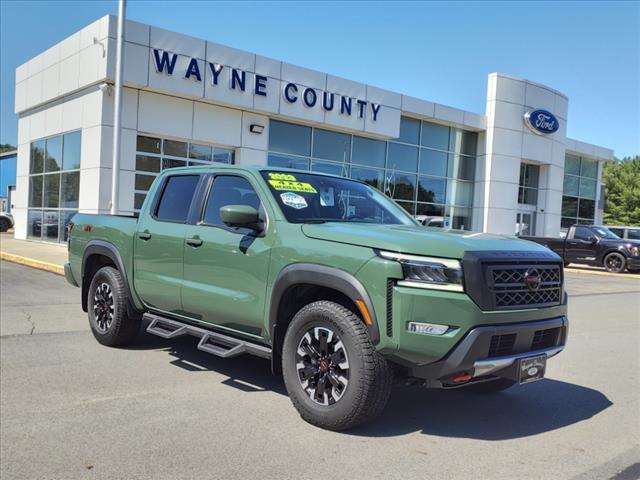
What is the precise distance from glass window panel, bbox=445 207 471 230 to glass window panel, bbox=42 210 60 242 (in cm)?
1691

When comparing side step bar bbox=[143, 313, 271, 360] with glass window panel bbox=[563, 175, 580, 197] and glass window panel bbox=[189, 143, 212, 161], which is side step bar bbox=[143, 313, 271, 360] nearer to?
glass window panel bbox=[189, 143, 212, 161]

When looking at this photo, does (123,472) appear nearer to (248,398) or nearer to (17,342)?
(248,398)

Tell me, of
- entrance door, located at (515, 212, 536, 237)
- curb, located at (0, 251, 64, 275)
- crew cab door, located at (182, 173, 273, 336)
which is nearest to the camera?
crew cab door, located at (182, 173, 273, 336)

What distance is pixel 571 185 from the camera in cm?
3456

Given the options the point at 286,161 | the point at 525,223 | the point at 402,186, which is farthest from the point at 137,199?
the point at 525,223

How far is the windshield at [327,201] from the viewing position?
4.79 m

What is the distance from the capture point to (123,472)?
11.1 ft

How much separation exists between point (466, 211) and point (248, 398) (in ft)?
82.5

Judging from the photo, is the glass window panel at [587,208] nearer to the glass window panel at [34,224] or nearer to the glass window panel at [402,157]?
the glass window panel at [402,157]

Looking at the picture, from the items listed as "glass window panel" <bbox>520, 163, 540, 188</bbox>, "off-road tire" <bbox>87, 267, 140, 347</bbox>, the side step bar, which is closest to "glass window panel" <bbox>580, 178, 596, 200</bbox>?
"glass window panel" <bbox>520, 163, 540, 188</bbox>

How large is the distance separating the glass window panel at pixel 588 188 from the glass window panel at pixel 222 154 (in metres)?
25.0

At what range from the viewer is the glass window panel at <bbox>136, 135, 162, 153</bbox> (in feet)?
56.9

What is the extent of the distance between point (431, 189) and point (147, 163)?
45.8 ft

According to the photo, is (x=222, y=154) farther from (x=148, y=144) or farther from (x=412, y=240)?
(x=412, y=240)
